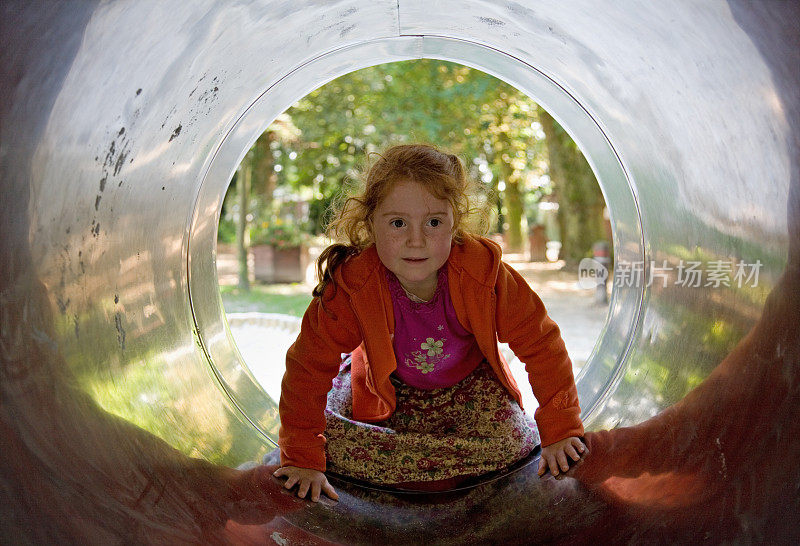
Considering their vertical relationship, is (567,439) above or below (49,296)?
below

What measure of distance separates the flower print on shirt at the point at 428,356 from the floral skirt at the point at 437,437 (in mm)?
93

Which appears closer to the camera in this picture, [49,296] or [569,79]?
[49,296]

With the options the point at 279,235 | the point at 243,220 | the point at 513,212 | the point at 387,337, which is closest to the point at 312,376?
the point at 387,337

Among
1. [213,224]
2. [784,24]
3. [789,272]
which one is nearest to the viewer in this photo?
[784,24]

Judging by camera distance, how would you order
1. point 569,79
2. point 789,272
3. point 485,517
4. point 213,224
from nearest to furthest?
1. point 789,272
2. point 485,517
3. point 569,79
4. point 213,224

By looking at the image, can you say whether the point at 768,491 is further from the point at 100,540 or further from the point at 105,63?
the point at 105,63

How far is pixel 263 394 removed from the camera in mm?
2555

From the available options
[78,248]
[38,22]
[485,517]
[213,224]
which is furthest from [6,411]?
[213,224]

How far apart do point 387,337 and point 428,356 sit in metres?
0.16

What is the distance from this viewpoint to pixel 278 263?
8.57m

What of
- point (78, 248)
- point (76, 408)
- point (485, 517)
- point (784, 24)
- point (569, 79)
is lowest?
point (485, 517)

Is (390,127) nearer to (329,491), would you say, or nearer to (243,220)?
(243,220)

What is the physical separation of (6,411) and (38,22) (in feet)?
1.70

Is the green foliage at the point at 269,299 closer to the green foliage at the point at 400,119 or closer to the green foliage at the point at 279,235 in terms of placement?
the green foliage at the point at 279,235
